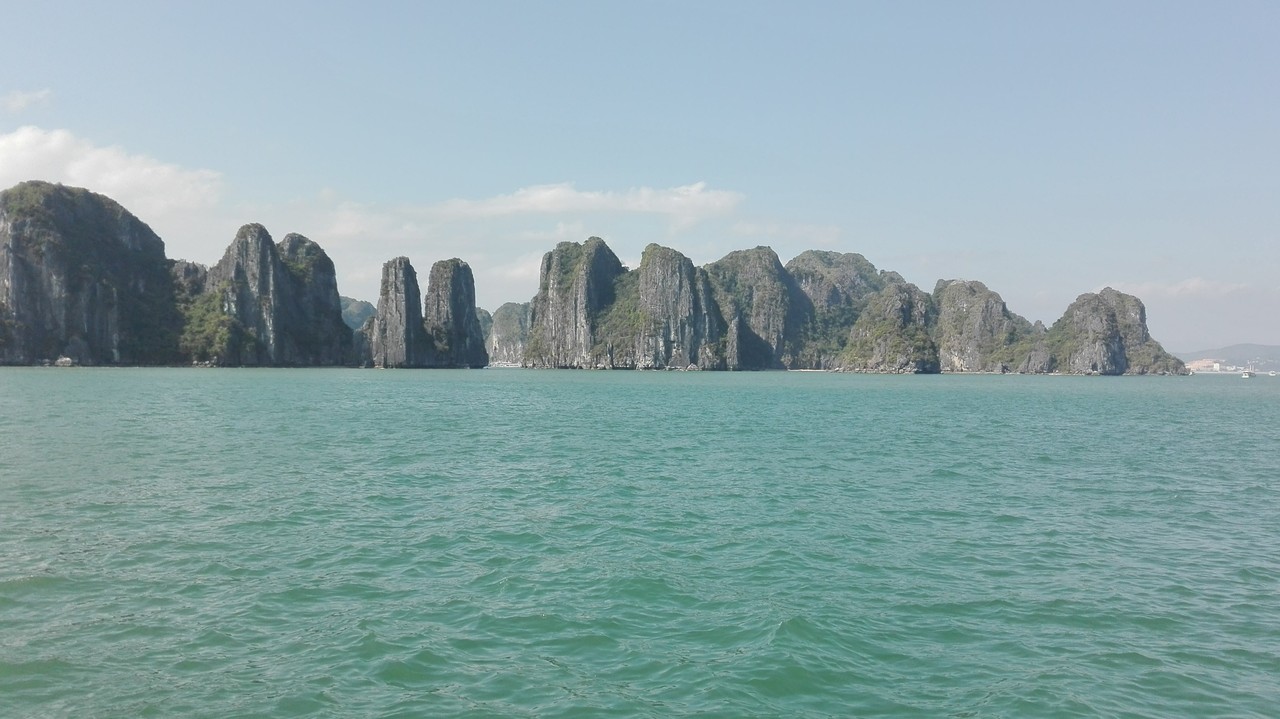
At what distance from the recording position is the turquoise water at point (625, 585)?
396 inches

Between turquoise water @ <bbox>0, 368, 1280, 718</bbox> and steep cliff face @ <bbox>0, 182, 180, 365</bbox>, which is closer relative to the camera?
turquoise water @ <bbox>0, 368, 1280, 718</bbox>

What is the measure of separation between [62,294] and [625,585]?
695 ft

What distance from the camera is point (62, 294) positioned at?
180000 mm

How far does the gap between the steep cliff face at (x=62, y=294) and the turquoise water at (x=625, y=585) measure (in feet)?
583

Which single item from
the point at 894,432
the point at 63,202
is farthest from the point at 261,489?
the point at 63,202

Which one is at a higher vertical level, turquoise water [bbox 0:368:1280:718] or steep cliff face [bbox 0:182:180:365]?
steep cliff face [bbox 0:182:180:365]

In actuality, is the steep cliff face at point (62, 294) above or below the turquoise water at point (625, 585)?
above

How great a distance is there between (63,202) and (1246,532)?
235 metres

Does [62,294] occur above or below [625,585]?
above

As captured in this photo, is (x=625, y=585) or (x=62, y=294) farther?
(x=62, y=294)

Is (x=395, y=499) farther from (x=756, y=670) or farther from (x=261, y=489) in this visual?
(x=756, y=670)

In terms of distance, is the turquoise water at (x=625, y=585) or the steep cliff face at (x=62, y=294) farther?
the steep cliff face at (x=62, y=294)

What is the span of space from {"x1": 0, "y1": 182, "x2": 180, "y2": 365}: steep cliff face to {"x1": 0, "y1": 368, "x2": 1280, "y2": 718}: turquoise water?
177639 mm

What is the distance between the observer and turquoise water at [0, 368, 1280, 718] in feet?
33.0
